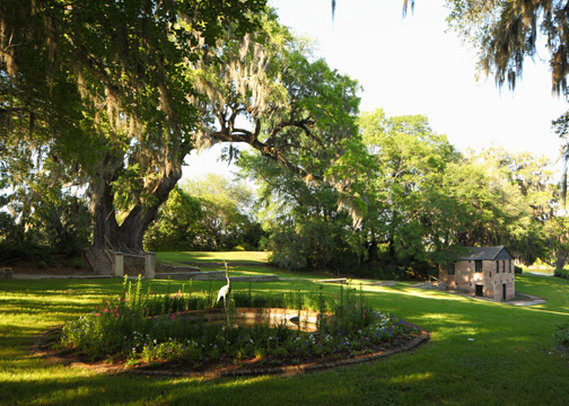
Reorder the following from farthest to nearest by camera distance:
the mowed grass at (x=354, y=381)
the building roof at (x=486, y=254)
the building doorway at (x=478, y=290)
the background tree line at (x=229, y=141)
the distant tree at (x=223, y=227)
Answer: the distant tree at (x=223, y=227) → the building doorway at (x=478, y=290) → the building roof at (x=486, y=254) → the background tree line at (x=229, y=141) → the mowed grass at (x=354, y=381)

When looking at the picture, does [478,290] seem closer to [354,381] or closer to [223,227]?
[223,227]

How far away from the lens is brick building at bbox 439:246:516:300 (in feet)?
99.8

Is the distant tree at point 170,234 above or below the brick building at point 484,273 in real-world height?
above

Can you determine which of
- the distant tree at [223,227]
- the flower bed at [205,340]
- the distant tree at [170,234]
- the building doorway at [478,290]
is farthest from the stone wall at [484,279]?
the flower bed at [205,340]

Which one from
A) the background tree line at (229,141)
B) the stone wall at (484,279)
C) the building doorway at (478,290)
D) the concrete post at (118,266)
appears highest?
the background tree line at (229,141)

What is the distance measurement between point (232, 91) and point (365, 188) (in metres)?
8.29

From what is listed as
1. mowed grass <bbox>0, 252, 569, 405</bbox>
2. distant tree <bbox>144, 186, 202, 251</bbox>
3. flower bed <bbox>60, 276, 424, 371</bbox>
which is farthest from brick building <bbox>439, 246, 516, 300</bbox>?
flower bed <bbox>60, 276, 424, 371</bbox>

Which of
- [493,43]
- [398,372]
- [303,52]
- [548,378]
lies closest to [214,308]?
[398,372]

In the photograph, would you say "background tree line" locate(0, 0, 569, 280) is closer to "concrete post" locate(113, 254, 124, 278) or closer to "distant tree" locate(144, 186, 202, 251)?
"distant tree" locate(144, 186, 202, 251)

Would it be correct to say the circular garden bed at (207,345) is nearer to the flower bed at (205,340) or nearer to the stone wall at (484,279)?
the flower bed at (205,340)

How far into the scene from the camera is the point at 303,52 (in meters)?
20.0

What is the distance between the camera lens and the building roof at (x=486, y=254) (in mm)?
30641

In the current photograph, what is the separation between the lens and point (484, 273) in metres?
30.4

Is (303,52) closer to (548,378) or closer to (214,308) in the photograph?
(214,308)
